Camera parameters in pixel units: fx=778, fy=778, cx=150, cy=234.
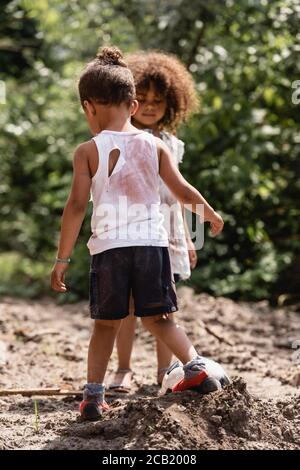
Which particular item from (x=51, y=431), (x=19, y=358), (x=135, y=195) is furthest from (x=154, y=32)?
(x=51, y=431)

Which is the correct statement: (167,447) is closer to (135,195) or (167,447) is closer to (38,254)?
(135,195)

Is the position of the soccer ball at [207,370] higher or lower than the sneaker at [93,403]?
higher

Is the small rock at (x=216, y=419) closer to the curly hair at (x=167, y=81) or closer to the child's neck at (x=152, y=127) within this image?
the child's neck at (x=152, y=127)

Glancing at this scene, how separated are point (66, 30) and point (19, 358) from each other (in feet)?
14.2

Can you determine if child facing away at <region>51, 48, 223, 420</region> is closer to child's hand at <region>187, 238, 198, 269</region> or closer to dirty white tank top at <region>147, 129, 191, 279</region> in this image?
dirty white tank top at <region>147, 129, 191, 279</region>

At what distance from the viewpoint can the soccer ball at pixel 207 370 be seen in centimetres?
327

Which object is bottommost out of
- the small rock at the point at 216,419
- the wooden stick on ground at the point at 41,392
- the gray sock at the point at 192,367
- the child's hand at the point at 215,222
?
the wooden stick on ground at the point at 41,392

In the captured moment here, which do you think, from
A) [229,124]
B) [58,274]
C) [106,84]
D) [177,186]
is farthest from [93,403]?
[229,124]

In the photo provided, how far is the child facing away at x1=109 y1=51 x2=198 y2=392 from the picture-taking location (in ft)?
13.1

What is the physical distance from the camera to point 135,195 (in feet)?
10.5

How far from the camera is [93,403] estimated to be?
3.25 m

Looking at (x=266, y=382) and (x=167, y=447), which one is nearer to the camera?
(x=167, y=447)

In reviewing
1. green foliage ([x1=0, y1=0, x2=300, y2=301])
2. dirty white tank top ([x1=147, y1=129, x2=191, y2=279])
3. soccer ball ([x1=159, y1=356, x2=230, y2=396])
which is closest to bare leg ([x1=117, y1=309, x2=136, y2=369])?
dirty white tank top ([x1=147, y1=129, x2=191, y2=279])

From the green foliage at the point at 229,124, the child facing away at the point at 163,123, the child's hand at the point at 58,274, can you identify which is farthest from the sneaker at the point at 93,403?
the green foliage at the point at 229,124
